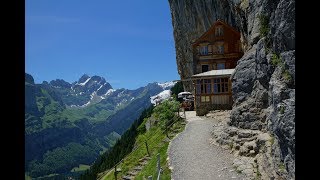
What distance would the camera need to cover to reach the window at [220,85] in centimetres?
5175

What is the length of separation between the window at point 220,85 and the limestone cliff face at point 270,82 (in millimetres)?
8553

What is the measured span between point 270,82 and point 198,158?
11.5 meters

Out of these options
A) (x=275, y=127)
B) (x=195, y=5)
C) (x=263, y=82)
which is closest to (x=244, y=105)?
(x=263, y=82)

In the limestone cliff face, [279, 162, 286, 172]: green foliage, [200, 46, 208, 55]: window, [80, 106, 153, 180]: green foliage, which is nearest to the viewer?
the limestone cliff face

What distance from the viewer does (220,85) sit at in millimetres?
51812

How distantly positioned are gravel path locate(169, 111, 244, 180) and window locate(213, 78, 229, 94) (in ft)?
41.0

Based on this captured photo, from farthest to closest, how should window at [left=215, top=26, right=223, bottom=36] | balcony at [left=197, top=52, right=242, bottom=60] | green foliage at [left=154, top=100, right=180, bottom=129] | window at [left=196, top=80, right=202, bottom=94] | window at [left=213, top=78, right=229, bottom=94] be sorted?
1. window at [left=215, top=26, right=223, bottom=36]
2. balcony at [left=197, top=52, right=242, bottom=60]
3. window at [left=196, top=80, right=202, bottom=94]
4. window at [left=213, top=78, right=229, bottom=94]
5. green foliage at [left=154, top=100, right=180, bottom=129]

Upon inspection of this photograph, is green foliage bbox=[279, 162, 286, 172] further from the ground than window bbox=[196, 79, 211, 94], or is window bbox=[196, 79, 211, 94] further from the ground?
window bbox=[196, 79, 211, 94]

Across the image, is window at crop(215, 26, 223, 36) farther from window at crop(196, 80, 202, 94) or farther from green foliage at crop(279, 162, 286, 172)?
green foliage at crop(279, 162, 286, 172)

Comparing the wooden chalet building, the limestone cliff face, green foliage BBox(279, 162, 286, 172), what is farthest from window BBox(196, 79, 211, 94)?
green foliage BBox(279, 162, 286, 172)

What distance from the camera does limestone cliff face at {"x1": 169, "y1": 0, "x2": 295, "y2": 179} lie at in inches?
661
